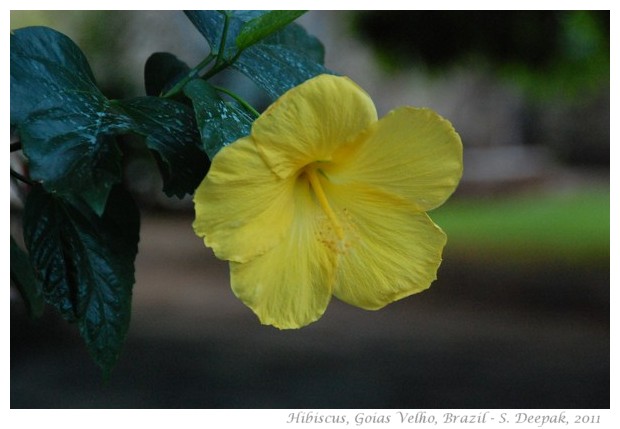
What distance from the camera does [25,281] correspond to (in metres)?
0.57

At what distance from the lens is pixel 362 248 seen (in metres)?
0.44

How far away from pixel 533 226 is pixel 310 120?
4019 millimetres

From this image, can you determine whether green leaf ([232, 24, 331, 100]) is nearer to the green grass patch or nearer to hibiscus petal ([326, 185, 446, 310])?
hibiscus petal ([326, 185, 446, 310])

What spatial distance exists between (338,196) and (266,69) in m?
0.10

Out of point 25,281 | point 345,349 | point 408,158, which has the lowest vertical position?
point 345,349

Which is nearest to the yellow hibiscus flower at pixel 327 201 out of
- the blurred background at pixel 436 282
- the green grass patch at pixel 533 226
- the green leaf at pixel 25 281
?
the green leaf at pixel 25 281

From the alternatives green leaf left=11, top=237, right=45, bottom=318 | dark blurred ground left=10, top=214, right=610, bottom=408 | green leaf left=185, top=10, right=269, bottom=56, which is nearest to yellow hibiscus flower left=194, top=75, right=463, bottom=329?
green leaf left=185, top=10, right=269, bottom=56

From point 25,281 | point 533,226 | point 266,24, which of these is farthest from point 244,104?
point 533,226

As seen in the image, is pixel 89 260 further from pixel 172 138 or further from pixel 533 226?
pixel 533 226

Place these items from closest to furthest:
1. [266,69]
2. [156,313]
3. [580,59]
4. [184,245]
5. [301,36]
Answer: [266,69]
[301,36]
[580,59]
[156,313]
[184,245]

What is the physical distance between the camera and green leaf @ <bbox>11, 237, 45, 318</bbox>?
56 centimetres

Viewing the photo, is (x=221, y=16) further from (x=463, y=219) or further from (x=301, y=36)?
(x=463, y=219)

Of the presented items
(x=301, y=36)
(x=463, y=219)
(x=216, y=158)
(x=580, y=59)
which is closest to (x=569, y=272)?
(x=463, y=219)

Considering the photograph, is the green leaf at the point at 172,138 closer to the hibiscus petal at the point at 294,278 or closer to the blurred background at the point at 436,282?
the hibiscus petal at the point at 294,278
